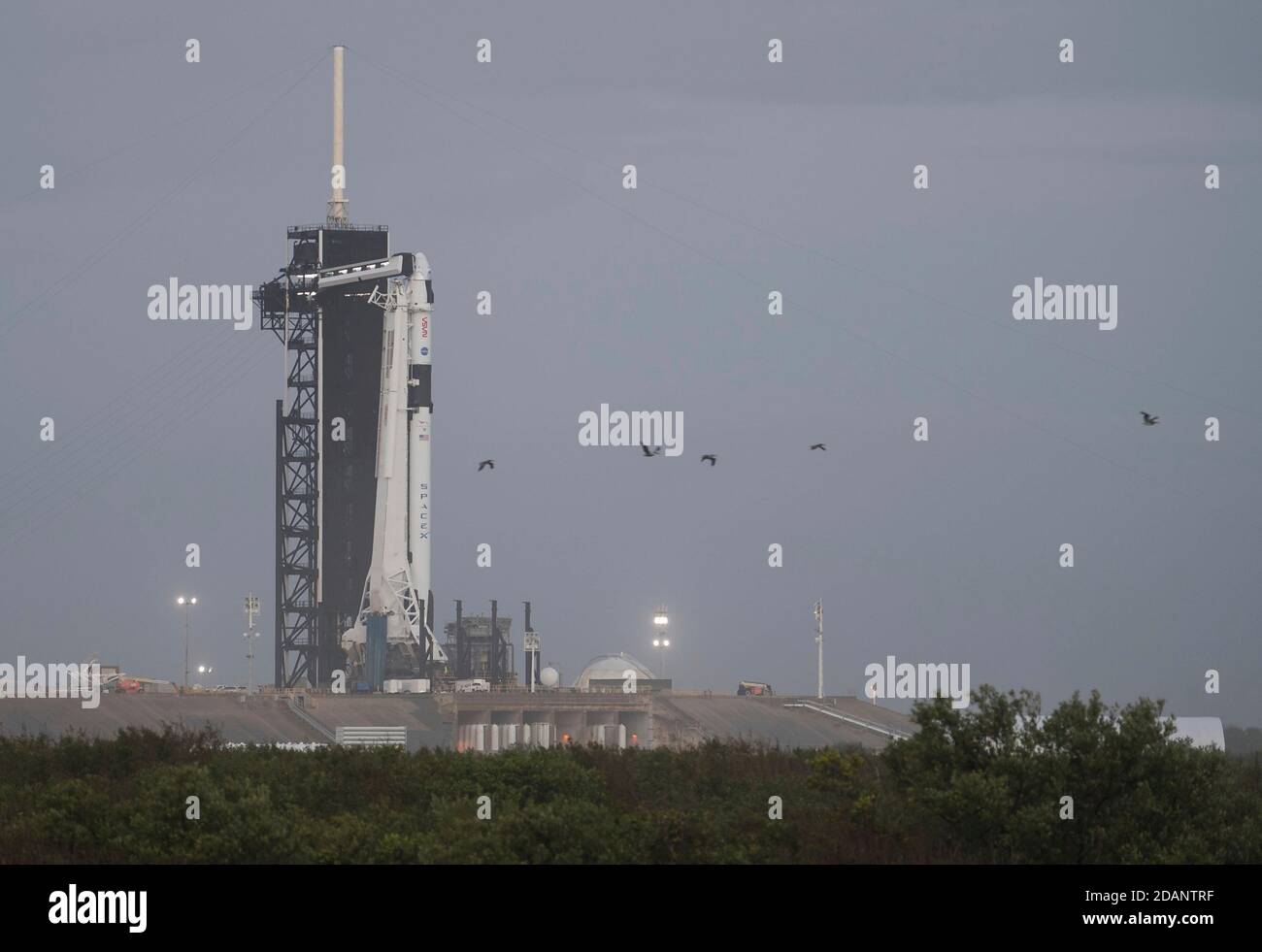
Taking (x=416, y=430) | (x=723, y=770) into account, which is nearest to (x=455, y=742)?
(x=416, y=430)

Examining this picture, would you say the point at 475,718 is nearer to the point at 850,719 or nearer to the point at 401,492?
the point at 401,492

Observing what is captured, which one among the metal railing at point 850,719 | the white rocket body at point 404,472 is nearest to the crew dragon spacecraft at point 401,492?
the white rocket body at point 404,472

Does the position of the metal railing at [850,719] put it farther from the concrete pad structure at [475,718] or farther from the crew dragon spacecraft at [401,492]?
the crew dragon spacecraft at [401,492]

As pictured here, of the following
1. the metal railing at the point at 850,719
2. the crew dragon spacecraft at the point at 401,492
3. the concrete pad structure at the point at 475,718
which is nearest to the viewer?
the concrete pad structure at the point at 475,718

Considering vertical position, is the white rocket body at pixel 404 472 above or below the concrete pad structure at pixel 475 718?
above
